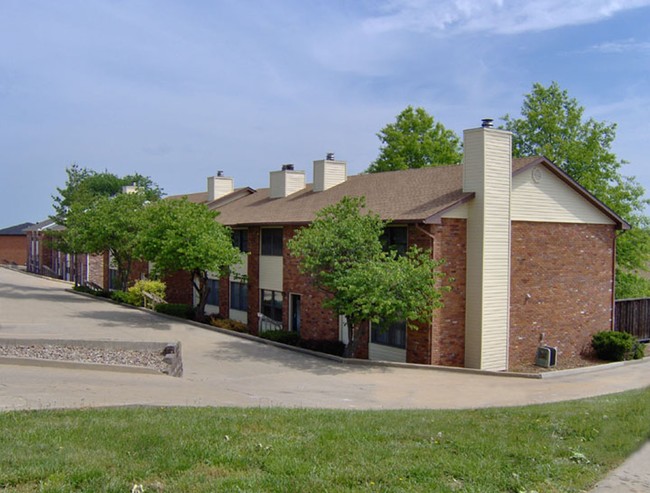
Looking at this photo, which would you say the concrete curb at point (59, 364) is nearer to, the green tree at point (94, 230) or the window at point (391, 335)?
the window at point (391, 335)

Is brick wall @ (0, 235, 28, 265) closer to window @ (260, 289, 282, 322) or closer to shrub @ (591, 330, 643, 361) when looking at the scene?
window @ (260, 289, 282, 322)

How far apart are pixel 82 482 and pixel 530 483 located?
450 cm

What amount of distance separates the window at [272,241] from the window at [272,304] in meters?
1.60

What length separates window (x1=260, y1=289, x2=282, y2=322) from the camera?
26.6 metres

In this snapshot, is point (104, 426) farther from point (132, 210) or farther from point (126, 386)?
point (132, 210)

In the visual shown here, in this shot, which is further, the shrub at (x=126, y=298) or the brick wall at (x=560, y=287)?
the shrub at (x=126, y=298)

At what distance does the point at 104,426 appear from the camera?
335 inches

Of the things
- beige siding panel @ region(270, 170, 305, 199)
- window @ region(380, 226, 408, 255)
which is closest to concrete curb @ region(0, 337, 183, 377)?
window @ region(380, 226, 408, 255)

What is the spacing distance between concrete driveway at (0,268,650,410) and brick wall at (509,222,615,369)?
6.20ft

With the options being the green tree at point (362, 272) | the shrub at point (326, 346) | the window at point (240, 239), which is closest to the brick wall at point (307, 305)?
the shrub at point (326, 346)

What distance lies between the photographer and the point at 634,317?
26.3 meters

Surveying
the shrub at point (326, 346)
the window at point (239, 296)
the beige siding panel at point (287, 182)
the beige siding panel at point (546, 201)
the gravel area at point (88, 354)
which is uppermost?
the beige siding panel at point (287, 182)

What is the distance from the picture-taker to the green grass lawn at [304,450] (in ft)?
21.7

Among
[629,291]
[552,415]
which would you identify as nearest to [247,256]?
[552,415]
